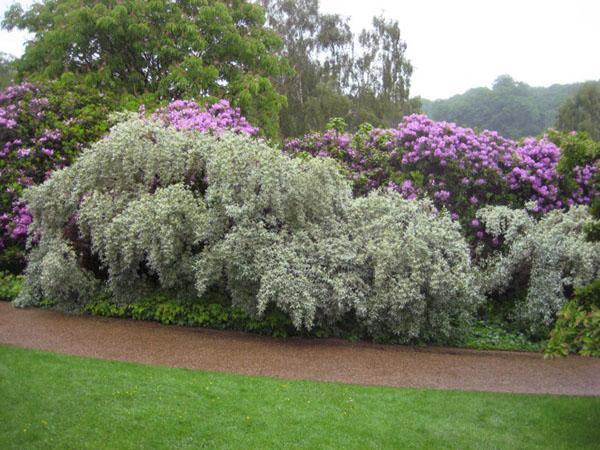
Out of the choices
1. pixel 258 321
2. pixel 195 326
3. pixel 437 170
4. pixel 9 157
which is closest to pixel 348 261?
pixel 258 321

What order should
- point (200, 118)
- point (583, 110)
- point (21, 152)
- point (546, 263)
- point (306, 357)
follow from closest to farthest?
point (306, 357) → point (546, 263) → point (200, 118) → point (21, 152) → point (583, 110)

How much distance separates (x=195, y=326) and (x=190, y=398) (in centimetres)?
289

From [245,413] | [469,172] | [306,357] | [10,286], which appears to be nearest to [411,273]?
[306,357]

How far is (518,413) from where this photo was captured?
5.75m

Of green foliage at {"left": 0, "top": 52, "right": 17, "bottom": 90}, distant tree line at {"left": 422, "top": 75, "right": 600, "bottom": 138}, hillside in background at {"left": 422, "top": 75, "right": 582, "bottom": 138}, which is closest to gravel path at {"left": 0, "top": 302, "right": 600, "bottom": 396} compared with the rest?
green foliage at {"left": 0, "top": 52, "right": 17, "bottom": 90}

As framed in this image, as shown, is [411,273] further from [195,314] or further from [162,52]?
[162,52]

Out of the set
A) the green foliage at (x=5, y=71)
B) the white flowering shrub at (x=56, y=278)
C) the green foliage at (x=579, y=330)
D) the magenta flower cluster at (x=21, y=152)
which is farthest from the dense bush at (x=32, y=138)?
the green foliage at (x=5, y=71)

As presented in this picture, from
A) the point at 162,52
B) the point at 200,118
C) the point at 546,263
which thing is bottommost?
the point at 546,263

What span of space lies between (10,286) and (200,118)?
4.39m

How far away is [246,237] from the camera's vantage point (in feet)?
25.3

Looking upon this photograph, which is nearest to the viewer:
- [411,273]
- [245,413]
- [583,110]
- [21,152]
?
[245,413]

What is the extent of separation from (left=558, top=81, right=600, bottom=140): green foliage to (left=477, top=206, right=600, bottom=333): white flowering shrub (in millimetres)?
34333

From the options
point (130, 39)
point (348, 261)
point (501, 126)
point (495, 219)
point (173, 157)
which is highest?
point (501, 126)

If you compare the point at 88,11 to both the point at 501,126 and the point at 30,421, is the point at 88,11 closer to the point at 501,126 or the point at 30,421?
the point at 30,421
